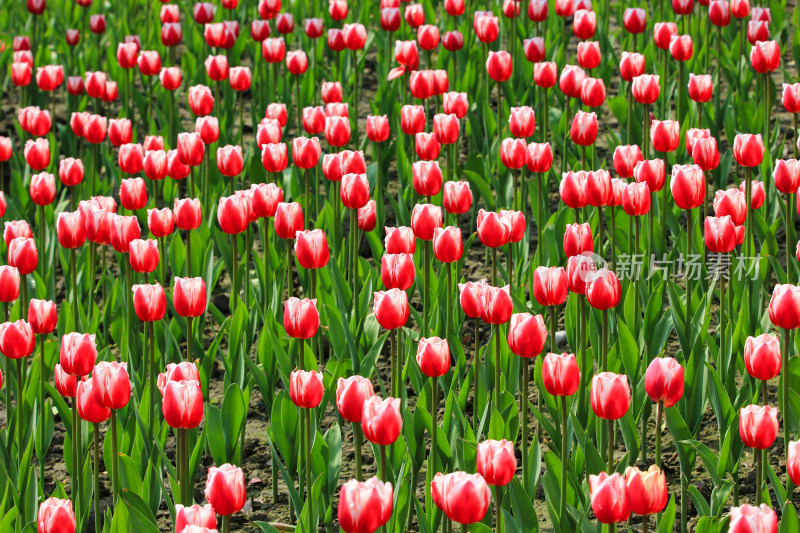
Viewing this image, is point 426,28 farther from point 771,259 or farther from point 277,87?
point 771,259

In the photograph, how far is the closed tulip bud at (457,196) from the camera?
383cm

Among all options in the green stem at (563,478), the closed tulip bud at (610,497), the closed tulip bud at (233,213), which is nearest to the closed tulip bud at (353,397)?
the green stem at (563,478)

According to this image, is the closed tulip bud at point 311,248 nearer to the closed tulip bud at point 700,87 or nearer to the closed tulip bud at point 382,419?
the closed tulip bud at point 382,419

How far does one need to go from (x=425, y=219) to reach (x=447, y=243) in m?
0.13

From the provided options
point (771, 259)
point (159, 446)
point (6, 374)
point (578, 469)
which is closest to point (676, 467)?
point (578, 469)

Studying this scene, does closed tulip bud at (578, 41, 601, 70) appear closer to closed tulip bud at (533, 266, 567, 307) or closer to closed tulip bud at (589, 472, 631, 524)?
closed tulip bud at (533, 266, 567, 307)

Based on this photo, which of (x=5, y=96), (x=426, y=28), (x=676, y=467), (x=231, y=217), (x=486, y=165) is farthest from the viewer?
(x=5, y=96)

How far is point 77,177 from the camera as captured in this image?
4562 mm

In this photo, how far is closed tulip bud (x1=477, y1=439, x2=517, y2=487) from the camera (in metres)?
2.40

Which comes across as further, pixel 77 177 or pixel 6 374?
pixel 77 177

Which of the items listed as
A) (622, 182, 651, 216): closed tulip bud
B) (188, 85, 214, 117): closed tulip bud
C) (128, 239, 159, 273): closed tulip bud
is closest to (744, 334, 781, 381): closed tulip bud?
(622, 182, 651, 216): closed tulip bud

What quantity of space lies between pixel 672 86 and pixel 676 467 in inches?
106

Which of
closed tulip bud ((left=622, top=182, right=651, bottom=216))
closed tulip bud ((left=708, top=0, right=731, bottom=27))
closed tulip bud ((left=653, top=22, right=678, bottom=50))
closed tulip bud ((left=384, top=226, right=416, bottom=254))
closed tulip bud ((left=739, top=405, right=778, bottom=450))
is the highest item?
closed tulip bud ((left=708, top=0, right=731, bottom=27))

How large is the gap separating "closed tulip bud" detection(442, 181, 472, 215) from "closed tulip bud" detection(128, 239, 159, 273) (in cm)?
98
